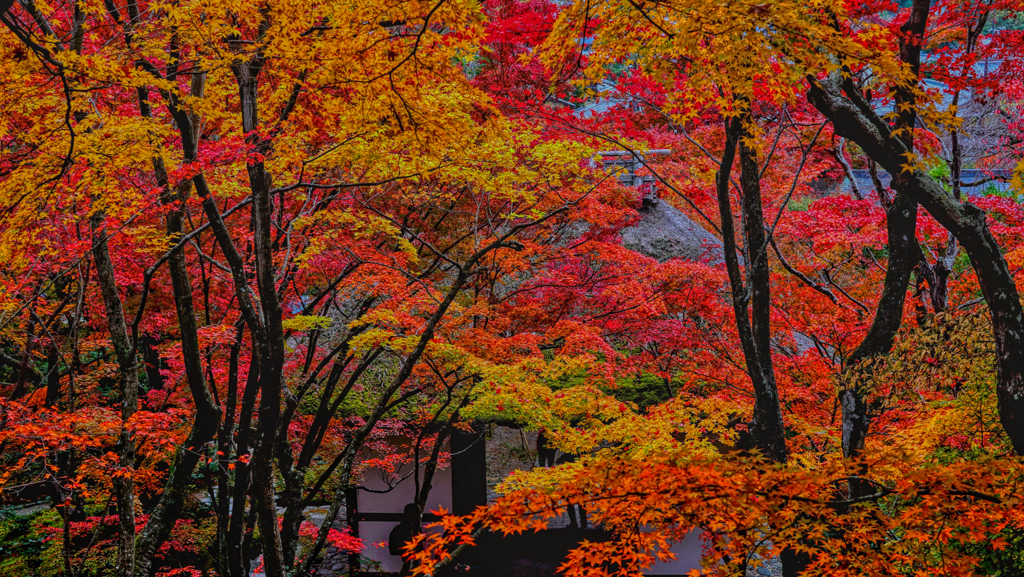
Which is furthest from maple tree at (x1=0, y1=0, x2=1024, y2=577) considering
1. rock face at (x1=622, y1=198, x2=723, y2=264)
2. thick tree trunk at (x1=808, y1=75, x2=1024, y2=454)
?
rock face at (x1=622, y1=198, x2=723, y2=264)

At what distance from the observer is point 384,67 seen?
186 inches

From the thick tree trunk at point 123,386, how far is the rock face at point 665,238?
9.63 m

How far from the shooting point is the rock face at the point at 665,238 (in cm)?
1381

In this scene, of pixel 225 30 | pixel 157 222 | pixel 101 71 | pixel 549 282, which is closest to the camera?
pixel 101 71

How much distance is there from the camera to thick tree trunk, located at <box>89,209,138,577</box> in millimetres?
6516

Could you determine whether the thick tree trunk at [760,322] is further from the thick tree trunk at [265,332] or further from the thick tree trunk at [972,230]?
the thick tree trunk at [265,332]

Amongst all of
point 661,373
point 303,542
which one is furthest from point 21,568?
point 661,373

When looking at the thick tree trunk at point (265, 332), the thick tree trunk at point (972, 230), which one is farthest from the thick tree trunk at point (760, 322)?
the thick tree trunk at point (265, 332)

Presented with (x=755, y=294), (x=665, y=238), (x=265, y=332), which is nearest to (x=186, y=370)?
(x=265, y=332)

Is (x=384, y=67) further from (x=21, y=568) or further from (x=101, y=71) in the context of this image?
(x=21, y=568)

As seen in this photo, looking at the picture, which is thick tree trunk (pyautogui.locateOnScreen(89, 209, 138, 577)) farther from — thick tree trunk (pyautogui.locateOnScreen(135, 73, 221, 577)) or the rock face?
the rock face

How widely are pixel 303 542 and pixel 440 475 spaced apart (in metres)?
2.60

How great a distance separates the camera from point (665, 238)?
14031 mm

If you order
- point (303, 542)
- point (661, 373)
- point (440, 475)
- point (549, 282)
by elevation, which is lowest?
point (303, 542)
